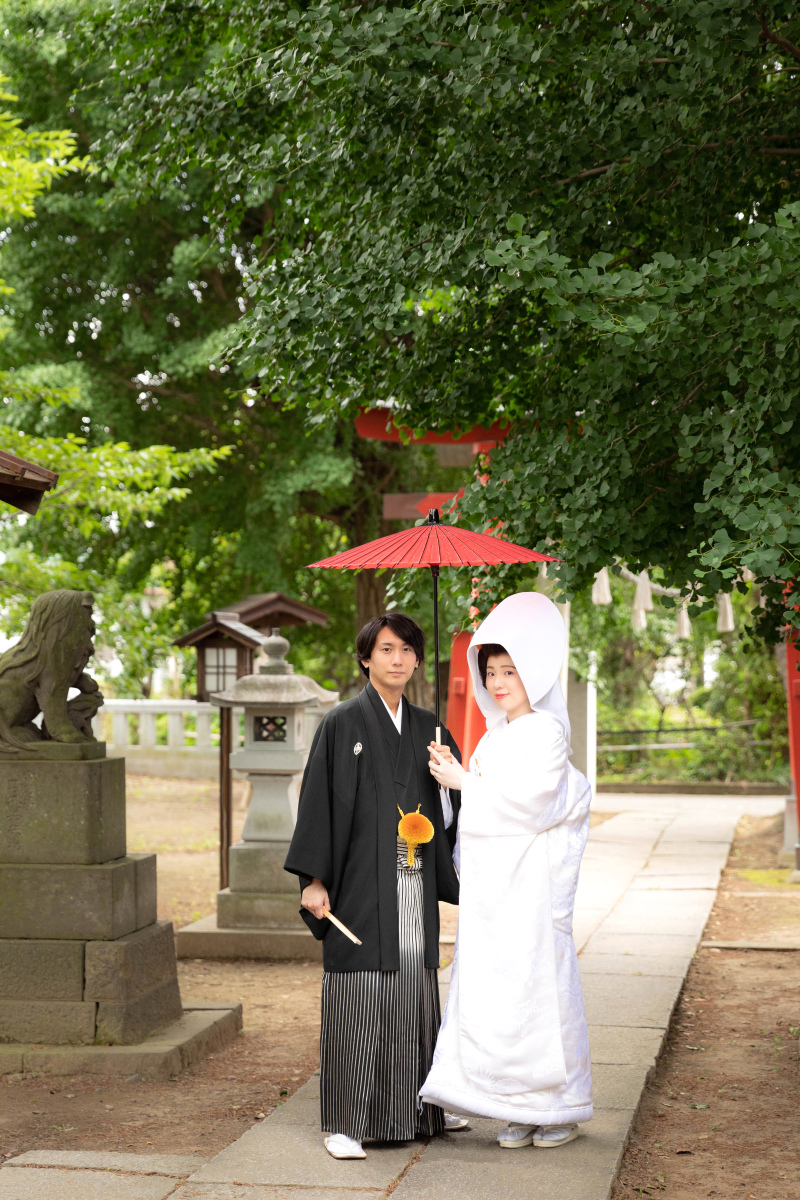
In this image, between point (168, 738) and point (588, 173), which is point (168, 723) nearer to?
point (168, 738)

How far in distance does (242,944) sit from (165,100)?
16.4ft

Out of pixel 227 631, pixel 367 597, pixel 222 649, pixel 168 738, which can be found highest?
pixel 367 597

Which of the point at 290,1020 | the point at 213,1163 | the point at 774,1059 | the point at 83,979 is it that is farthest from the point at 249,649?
the point at 213,1163

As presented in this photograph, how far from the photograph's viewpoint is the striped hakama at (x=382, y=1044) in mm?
3990

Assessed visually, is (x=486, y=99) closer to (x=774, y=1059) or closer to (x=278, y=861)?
(x=774, y=1059)

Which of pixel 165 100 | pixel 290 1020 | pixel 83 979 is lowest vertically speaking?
pixel 290 1020

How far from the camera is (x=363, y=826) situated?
4098 mm

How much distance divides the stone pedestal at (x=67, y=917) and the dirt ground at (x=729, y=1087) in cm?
230

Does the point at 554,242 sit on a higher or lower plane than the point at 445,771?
higher

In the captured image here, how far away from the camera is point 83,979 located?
17.7 feet

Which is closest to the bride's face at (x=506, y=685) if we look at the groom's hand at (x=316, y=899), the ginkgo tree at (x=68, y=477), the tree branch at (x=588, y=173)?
the groom's hand at (x=316, y=899)

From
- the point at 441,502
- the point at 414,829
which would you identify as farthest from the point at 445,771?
the point at 441,502

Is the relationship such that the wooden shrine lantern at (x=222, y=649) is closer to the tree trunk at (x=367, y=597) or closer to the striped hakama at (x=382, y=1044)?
the tree trunk at (x=367, y=597)

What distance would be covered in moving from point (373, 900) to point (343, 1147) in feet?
2.55
